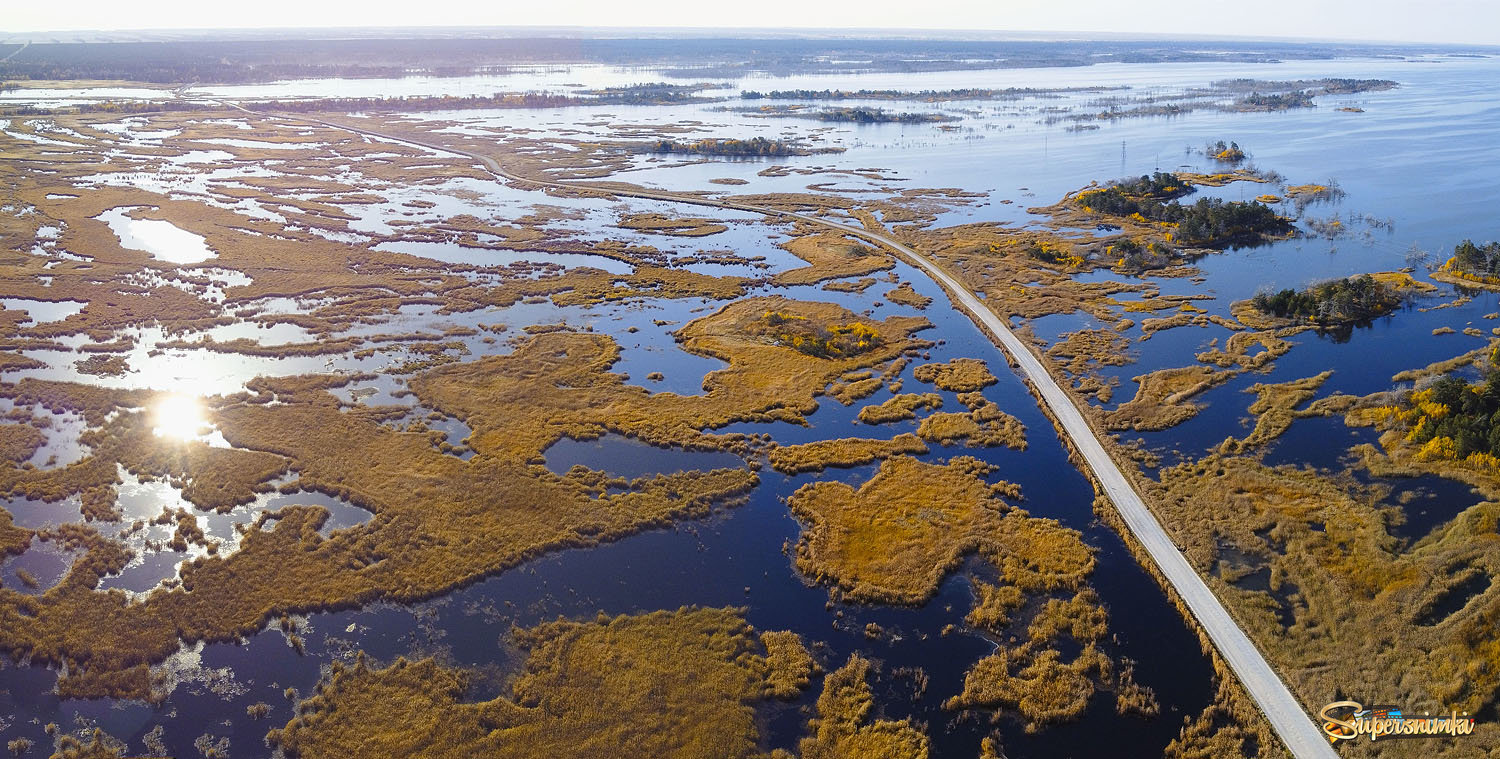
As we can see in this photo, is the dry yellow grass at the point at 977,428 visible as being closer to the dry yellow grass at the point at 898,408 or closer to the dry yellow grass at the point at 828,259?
the dry yellow grass at the point at 898,408

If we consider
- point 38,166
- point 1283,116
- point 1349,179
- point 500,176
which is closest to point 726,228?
point 500,176

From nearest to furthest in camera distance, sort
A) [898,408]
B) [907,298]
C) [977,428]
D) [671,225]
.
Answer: [977,428] < [898,408] < [907,298] < [671,225]

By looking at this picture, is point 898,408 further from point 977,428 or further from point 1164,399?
point 1164,399

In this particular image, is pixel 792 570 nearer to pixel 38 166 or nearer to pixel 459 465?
pixel 459 465

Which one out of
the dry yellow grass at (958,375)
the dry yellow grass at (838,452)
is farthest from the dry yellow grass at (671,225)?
the dry yellow grass at (838,452)

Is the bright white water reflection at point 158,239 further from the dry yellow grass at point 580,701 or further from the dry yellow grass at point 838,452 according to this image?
the dry yellow grass at point 580,701

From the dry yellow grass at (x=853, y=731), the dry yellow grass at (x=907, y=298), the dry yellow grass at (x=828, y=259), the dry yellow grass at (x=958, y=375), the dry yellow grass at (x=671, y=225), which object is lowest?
the dry yellow grass at (x=853, y=731)

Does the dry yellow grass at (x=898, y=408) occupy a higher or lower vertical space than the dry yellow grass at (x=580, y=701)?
higher

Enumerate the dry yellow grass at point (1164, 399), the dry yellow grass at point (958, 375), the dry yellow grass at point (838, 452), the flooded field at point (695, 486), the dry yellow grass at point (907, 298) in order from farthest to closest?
1. the dry yellow grass at point (907, 298)
2. the dry yellow grass at point (958, 375)
3. the dry yellow grass at point (1164, 399)
4. the dry yellow grass at point (838, 452)
5. the flooded field at point (695, 486)

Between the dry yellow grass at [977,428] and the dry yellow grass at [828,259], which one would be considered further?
the dry yellow grass at [828,259]

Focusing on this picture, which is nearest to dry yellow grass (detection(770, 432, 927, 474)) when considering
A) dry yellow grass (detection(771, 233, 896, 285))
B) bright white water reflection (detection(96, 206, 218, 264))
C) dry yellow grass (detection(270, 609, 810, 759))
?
dry yellow grass (detection(270, 609, 810, 759))

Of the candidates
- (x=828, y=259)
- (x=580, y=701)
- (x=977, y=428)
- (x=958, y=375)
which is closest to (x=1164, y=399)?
(x=958, y=375)

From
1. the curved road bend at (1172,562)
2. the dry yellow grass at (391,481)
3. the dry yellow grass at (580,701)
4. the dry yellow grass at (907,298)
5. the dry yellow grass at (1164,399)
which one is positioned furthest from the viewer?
the dry yellow grass at (907,298)

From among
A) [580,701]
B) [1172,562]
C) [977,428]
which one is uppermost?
[977,428]
